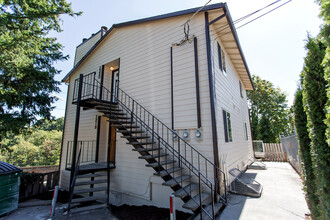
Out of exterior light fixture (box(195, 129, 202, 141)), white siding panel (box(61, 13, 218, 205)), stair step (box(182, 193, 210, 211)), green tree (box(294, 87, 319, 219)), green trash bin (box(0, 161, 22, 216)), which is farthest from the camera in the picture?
green trash bin (box(0, 161, 22, 216))

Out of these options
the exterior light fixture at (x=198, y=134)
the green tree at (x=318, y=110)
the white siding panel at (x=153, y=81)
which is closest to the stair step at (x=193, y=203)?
the white siding panel at (x=153, y=81)

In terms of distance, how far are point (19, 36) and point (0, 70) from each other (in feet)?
5.32

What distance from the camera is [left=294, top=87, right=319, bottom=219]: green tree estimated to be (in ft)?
9.58

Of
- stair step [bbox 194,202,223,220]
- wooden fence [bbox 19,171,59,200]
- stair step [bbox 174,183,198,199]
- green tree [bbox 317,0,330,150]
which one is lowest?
wooden fence [bbox 19,171,59,200]

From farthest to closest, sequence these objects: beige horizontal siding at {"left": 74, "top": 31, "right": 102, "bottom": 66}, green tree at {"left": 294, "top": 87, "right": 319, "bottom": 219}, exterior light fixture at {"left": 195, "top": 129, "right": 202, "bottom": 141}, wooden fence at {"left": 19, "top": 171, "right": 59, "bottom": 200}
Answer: beige horizontal siding at {"left": 74, "top": 31, "right": 102, "bottom": 66} < wooden fence at {"left": 19, "top": 171, "right": 59, "bottom": 200} < exterior light fixture at {"left": 195, "top": 129, "right": 202, "bottom": 141} < green tree at {"left": 294, "top": 87, "right": 319, "bottom": 219}

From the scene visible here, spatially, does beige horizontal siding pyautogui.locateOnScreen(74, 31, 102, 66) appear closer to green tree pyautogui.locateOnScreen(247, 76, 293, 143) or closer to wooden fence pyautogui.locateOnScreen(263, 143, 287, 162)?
wooden fence pyautogui.locateOnScreen(263, 143, 287, 162)

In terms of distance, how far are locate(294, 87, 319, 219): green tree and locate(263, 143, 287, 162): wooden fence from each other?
9.45m

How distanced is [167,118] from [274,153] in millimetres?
10873

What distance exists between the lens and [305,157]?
130 inches

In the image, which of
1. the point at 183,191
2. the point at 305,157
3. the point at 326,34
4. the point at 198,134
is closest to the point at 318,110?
the point at 326,34

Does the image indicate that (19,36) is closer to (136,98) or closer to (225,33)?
(136,98)

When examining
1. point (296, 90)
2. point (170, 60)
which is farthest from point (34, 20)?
point (296, 90)

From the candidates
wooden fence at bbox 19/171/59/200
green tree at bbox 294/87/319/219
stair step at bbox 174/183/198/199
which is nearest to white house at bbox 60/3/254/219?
stair step at bbox 174/183/198/199

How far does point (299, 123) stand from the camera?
11.7ft
